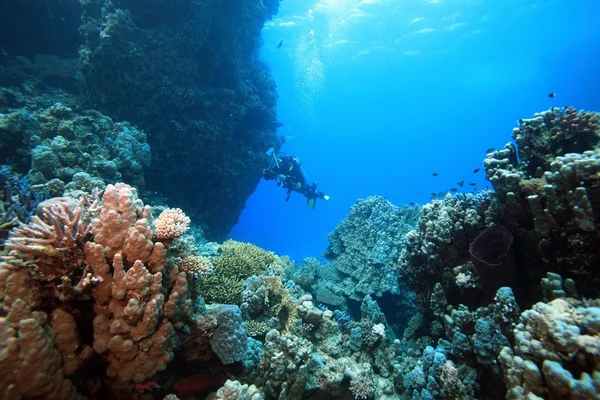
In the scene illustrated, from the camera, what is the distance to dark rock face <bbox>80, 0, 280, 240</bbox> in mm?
12297

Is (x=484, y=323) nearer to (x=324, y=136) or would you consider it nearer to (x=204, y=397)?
(x=204, y=397)

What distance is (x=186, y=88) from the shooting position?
13.4m

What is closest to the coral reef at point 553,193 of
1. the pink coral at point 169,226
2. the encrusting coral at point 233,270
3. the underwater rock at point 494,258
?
the underwater rock at point 494,258

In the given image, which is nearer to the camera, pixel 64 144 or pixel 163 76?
pixel 64 144

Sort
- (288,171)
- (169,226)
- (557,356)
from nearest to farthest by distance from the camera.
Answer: (557,356), (169,226), (288,171)

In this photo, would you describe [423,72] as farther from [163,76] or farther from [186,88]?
[163,76]

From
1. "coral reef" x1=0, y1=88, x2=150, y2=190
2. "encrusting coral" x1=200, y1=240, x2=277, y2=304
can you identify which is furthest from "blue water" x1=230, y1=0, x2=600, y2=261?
"coral reef" x1=0, y1=88, x2=150, y2=190

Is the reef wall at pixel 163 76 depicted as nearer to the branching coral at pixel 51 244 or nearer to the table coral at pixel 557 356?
the branching coral at pixel 51 244

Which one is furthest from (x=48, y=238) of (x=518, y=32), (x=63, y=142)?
(x=518, y=32)

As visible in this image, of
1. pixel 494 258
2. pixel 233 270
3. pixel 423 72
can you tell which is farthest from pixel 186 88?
pixel 423 72

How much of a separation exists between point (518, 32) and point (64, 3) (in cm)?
4361

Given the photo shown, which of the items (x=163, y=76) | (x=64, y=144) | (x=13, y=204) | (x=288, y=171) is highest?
(x=163, y=76)

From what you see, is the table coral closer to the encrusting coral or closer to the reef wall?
the encrusting coral

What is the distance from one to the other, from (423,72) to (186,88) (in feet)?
161
